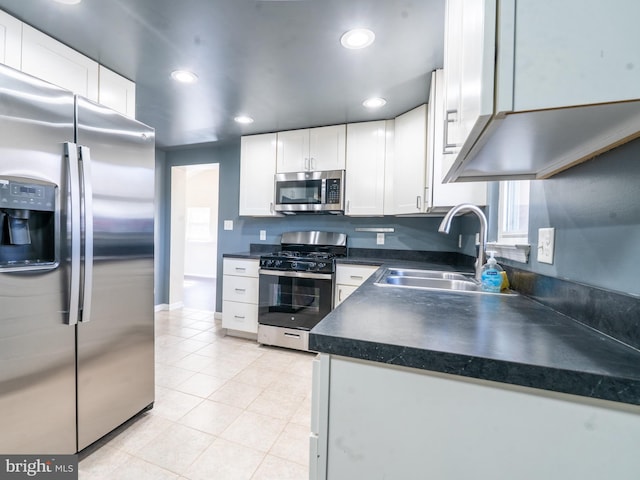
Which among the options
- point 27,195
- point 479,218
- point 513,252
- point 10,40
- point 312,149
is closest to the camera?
point 27,195

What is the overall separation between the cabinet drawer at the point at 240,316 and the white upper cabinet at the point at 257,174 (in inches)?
40.6

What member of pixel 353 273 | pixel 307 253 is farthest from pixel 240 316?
pixel 353 273

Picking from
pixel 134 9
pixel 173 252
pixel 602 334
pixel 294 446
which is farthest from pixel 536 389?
pixel 173 252

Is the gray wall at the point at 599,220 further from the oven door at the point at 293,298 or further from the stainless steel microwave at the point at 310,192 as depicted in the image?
the stainless steel microwave at the point at 310,192

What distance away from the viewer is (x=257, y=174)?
3215 mm

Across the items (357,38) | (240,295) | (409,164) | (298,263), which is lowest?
(240,295)

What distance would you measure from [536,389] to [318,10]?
5.59 feet

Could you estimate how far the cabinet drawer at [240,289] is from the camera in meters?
2.97

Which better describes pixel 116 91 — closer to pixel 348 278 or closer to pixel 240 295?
pixel 240 295

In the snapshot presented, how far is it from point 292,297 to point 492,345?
227cm

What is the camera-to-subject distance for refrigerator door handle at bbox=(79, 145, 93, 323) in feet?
4.25

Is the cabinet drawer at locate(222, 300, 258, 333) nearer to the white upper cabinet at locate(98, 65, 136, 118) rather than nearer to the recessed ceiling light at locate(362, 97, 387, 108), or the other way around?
the white upper cabinet at locate(98, 65, 136, 118)

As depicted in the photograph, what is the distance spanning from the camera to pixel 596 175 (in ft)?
2.48

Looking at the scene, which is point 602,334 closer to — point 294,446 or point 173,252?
point 294,446
